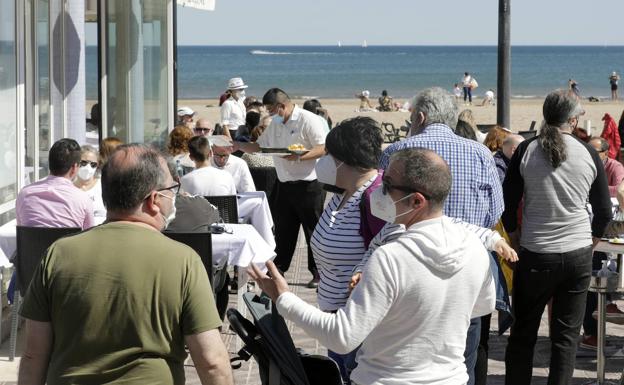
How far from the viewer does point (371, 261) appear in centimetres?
359

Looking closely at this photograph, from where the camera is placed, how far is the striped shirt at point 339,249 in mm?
4734

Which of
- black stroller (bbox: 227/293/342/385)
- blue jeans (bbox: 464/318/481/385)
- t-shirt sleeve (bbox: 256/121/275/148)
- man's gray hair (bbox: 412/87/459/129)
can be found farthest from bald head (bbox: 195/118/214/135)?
black stroller (bbox: 227/293/342/385)

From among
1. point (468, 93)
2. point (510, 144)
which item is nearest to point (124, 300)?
point (510, 144)

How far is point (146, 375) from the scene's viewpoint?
11.1 ft

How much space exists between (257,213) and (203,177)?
79 cm

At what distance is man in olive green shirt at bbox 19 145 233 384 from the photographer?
10.9 feet

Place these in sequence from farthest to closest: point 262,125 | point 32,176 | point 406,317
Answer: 1. point 262,125
2. point 32,176
3. point 406,317

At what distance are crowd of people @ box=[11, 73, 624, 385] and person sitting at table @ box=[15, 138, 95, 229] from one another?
10mm

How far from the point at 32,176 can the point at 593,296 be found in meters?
4.73

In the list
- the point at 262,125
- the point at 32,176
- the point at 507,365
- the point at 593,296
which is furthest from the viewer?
the point at 262,125

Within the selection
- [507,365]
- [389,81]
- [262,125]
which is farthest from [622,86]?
[507,365]

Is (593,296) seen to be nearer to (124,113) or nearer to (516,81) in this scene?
(124,113)

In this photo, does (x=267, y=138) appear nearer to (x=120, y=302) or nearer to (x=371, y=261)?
(x=371, y=261)

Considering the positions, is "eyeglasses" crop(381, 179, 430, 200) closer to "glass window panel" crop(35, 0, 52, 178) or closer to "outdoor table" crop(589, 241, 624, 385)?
"outdoor table" crop(589, 241, 624, 385)
